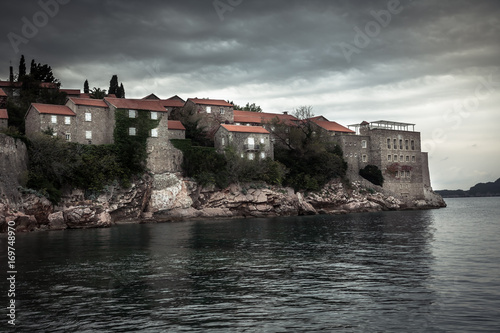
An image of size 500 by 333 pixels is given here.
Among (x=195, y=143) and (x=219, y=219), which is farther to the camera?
(x=195, y=143)

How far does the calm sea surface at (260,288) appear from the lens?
11.6m

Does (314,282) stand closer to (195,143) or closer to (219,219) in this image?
(219,219)

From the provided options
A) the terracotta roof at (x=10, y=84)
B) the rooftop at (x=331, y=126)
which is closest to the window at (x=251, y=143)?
the rooftop at (x=331, y=126)

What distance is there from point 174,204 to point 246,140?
15679 millimetres

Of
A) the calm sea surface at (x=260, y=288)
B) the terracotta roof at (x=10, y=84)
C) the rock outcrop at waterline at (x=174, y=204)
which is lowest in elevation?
the calm sea surface at (x=260, y=288)

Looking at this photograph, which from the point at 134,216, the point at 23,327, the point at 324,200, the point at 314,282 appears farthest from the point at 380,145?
the point at 23,327

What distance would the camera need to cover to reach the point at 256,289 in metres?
15.5

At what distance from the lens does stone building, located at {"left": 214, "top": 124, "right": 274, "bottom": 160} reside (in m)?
66.2

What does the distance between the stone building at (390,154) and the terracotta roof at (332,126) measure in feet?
8.93

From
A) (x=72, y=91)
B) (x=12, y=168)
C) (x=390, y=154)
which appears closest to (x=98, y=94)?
Answer: (x=72, y=91)

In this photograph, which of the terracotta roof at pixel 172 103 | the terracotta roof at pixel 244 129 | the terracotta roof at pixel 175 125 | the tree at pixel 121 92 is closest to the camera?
the terracotta roof at pixel 175 125

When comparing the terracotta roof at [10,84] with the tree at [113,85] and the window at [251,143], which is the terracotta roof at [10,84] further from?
the window at [251,143]

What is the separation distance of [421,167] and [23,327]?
86.3 metres

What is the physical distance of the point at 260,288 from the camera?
51.4 feet
